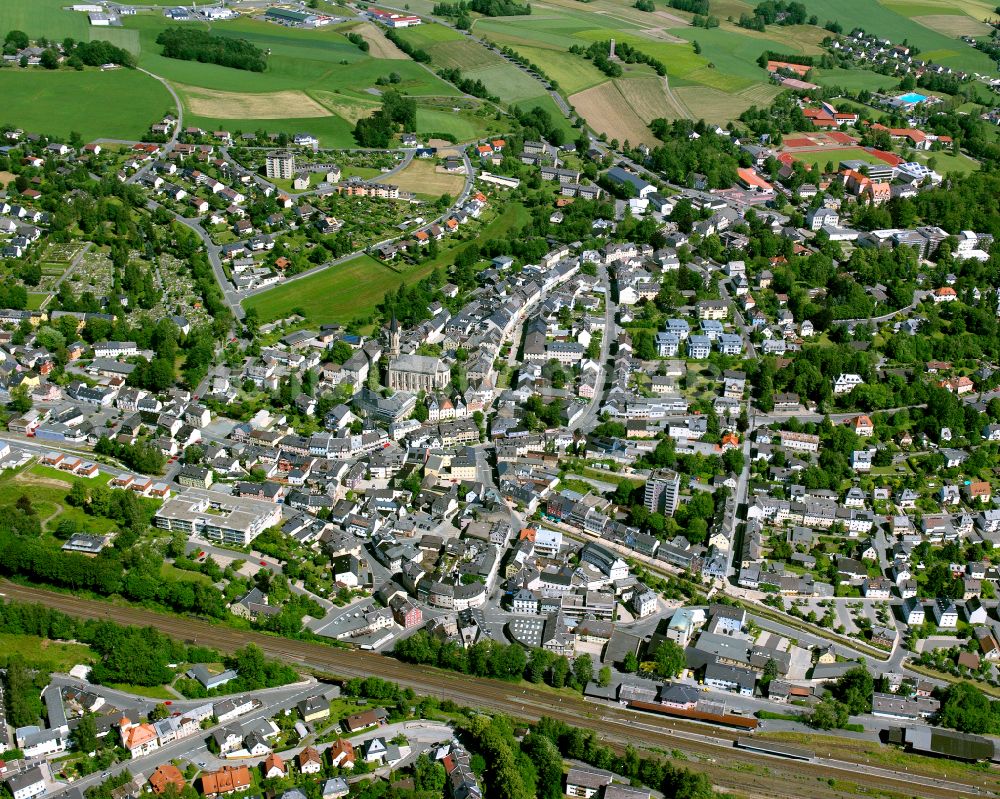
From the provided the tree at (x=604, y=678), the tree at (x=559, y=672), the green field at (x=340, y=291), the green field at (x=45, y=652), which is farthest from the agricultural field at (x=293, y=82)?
the tree at (x=604, y=678)

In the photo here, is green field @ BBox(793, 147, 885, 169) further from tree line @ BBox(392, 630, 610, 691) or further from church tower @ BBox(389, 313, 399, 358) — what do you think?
tree line @ BBox(392, 630, 610, 691)

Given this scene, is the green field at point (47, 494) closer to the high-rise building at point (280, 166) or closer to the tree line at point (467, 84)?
the high-rise building at point (280, 166)

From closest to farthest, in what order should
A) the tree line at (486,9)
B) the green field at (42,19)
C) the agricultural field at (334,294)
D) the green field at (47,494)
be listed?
the green field at (47,494), the agricultural field at (334,294), the green field at (42,19), the tree line at (486,9)

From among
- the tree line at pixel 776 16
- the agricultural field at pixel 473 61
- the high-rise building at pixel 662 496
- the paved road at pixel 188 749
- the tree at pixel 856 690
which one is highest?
the tree line at pixel 776 16

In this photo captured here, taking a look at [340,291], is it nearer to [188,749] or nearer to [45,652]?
[45,652]

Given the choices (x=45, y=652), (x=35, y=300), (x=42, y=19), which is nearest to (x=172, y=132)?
(x=35, y=300)

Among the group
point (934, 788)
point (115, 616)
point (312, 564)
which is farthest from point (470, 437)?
point (934, 788)
